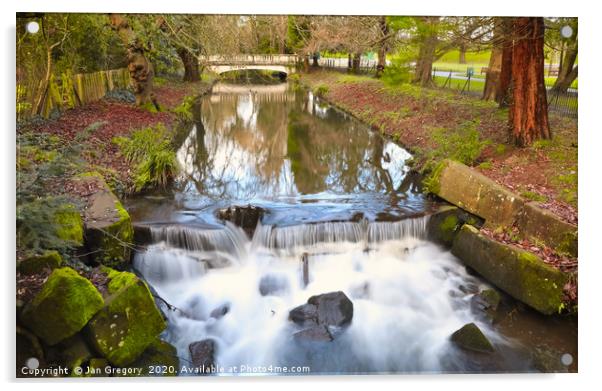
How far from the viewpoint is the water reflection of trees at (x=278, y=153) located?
7.64 m

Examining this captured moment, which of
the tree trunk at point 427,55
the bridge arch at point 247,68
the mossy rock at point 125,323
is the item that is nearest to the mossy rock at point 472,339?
the mossy rock at point 125,323

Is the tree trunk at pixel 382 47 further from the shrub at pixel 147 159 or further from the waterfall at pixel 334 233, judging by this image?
the shrub at pixel 147 159

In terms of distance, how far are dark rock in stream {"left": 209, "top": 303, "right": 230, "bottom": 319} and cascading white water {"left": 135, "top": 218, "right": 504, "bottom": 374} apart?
3 cm

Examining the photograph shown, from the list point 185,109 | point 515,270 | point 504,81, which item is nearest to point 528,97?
point 504,81

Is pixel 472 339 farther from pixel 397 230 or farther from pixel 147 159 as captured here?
pixel 147 159

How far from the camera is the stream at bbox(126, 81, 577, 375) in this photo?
418cm

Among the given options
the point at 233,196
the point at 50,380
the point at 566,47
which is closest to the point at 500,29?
the point at 566,47

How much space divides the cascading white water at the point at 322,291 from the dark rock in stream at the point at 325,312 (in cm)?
10

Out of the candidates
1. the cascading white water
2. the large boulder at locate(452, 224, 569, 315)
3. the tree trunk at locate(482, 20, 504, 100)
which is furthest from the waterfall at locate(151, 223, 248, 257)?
the tree trunk at locate(482, 20, 504, 100)

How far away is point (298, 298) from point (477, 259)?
2.17 meters

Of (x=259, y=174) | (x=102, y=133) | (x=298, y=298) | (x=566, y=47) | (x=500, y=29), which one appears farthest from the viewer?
(x=259, y=174)

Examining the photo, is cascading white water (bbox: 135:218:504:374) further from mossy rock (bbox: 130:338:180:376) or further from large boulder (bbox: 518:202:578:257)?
large boulder (bbox: 518:202:578:257)

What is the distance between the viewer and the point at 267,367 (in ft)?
12.4
